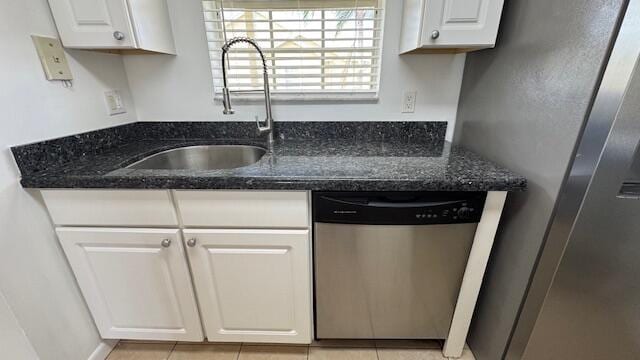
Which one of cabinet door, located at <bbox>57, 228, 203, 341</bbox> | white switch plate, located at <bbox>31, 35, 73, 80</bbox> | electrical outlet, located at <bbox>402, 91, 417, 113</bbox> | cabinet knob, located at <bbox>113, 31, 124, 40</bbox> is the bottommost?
cabinet door, located at <bbox>57, 228, 203, 341</bbox>

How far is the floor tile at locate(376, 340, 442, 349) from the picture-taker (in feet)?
4.09

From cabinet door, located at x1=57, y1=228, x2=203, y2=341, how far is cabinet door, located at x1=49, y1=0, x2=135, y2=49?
0.72 metres

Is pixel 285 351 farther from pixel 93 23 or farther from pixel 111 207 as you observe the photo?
pixel 93 23

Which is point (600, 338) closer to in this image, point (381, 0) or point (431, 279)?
point (431, 279)

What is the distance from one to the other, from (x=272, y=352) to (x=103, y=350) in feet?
2.54

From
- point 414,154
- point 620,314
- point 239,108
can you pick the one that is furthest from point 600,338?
point 239,108

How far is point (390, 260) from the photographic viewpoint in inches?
38.9

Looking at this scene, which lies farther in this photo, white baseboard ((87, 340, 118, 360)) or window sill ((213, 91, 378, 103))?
window sill ((213, 91, 378, 103))

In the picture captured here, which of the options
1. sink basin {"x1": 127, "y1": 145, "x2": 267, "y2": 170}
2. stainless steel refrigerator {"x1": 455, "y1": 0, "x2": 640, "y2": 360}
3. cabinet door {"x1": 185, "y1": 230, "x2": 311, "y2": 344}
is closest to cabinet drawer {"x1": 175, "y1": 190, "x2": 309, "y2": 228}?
cabinet door {"x1": 185, "y1": 230, "x2": 311, "y2": 344}

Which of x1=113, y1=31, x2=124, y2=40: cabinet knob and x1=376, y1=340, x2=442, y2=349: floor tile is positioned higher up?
x1=113, y1=31, x2=124, y2=40: cabinet knob

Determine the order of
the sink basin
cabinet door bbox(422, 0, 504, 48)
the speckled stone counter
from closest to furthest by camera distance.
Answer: the speckled stone counter → cabinet door bbox(422, 0, 504, 48) → the sink basin

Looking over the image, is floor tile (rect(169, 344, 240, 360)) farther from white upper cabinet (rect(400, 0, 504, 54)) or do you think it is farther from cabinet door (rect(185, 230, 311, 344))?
white upper cabinet (rect(400, 0, 504, 54))

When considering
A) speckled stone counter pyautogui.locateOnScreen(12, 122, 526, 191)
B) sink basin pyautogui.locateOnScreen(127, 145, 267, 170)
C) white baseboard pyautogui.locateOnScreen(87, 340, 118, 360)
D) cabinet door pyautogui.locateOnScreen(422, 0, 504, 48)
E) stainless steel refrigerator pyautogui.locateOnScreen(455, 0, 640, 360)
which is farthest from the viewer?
sink basin pyautogui.locateOnScreen(127, 145, 267, 170)

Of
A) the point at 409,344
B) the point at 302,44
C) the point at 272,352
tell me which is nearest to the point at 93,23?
the point at 302,44
